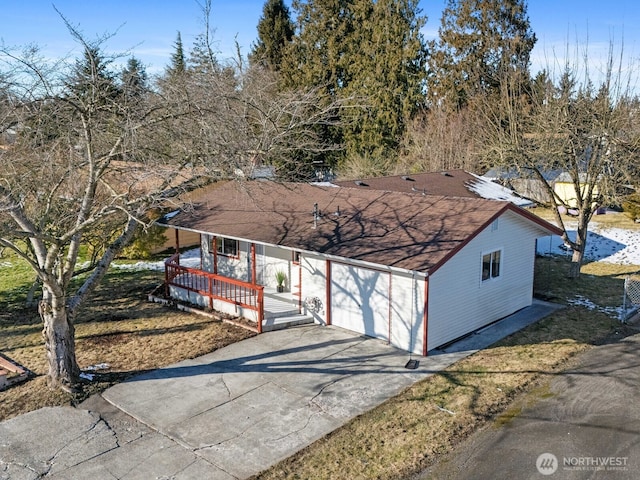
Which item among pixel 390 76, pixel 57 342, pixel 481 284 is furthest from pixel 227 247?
pixel 390 76

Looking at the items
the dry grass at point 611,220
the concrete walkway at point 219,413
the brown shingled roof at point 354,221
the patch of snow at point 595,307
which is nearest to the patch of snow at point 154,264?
the brown shingled roof at point 354,221

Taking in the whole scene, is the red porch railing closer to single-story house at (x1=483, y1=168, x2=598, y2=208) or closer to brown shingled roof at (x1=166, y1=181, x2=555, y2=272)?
brown shingled roof at (x1=166, y1=181, x2=555, y2=272)

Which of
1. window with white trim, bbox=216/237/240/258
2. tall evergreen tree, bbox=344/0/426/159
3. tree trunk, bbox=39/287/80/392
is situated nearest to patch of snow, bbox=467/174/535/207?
window with white trim, bbox=216/237/240/258

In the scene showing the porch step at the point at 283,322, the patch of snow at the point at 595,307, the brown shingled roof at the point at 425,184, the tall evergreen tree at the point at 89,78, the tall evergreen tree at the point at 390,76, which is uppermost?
the tall evergreen tree at the point at 390,76

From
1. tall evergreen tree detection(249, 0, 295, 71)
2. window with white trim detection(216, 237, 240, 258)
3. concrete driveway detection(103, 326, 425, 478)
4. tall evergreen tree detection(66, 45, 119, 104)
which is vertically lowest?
concrete driveway detection(103, 326, 425, 478)

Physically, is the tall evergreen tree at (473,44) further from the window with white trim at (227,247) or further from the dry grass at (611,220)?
the window with white trim at (227,247)

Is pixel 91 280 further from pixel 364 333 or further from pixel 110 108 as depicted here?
pixel 364 333

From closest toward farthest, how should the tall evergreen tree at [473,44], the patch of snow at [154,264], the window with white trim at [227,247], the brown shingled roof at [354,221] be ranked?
1. the brown shingled roof at [354,221]
2. the window with white trim at [227,247]
3. the patch of snow at [154,264]
4. the tall evergreen tree at [473,44]

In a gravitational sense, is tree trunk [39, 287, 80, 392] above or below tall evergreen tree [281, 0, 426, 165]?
below
